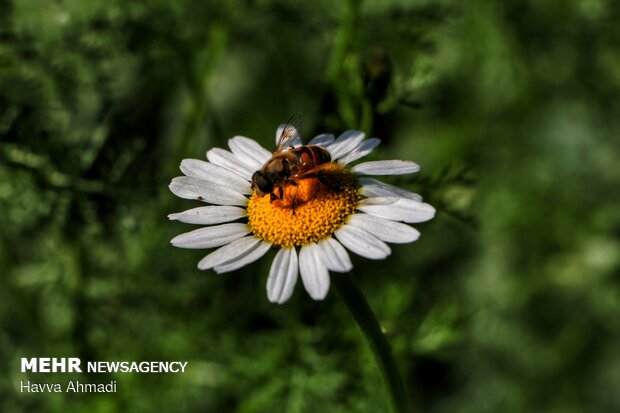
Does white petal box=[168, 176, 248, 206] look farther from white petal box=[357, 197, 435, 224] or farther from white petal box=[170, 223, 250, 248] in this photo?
white petal box=[357, 197, 435, 224]

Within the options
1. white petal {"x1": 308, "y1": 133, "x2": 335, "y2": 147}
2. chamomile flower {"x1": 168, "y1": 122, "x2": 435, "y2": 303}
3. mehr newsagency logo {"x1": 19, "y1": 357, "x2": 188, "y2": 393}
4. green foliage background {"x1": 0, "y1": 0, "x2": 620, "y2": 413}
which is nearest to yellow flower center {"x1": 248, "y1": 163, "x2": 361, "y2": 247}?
chamomile flower {"x1": 168, "y1": 122, "x2": 435, "y2": 303}

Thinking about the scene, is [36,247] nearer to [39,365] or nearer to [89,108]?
[39,365]

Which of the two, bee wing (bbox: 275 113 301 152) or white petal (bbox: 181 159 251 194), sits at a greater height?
bee wing (bbox: 275 113 301 152)

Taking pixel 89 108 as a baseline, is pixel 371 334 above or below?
below

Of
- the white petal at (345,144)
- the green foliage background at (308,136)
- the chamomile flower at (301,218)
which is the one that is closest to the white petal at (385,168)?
the chamomile flower at (301,218)

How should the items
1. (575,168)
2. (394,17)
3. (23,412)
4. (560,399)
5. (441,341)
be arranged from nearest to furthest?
1. (441,341)
2. (394,17)
3. (23,412)
4. (560,399)
5. (575,168)

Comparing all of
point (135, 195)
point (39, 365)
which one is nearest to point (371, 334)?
point (135, 195)
